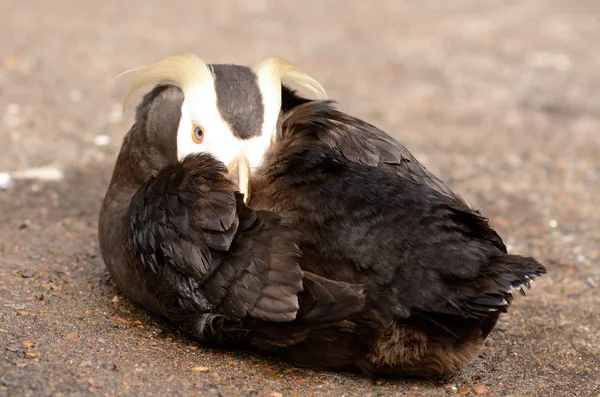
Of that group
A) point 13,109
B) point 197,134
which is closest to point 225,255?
point 197,134

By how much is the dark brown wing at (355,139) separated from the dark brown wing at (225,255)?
478 millimetres

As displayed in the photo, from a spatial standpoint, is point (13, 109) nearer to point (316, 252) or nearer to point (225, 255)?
point (225, 255)

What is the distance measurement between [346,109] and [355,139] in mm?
3610

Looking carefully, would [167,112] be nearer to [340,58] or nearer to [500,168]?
[500,168]

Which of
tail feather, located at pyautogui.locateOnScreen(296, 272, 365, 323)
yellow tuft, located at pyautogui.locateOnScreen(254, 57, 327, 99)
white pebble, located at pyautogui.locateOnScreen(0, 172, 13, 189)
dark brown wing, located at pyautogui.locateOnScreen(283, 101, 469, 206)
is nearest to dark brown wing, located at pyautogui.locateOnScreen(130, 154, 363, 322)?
tail feather, located at pyautogui.locateOnScreen(296, 272, 365, 323)

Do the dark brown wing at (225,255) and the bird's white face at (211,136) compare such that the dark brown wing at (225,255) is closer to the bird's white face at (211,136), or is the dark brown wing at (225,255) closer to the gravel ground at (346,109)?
the bird's white face at (211,136)

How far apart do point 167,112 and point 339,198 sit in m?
1.16

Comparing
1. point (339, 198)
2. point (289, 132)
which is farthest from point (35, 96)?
point (339, 198)

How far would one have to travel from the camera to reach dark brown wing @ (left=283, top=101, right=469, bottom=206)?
3.80 m

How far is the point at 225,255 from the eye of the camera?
349 cm

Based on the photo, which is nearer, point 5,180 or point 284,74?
point 284,74

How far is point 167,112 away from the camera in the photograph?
4.26m

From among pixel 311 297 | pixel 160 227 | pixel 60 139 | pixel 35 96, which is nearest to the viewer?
pixel 311 297

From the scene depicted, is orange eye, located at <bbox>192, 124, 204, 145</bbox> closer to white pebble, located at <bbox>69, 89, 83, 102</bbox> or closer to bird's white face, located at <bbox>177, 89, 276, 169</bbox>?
bird's white face, located at <bbox>177, 89, 276, 169</bbox>
